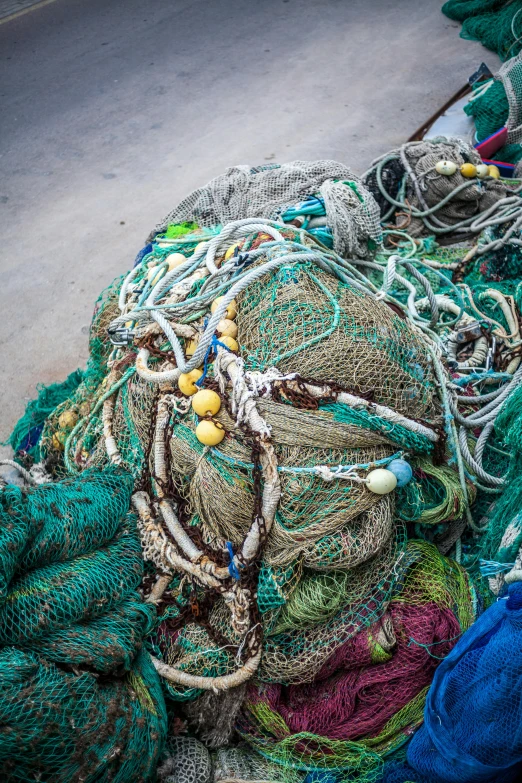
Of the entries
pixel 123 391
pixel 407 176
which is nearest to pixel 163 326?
pixel 123 391

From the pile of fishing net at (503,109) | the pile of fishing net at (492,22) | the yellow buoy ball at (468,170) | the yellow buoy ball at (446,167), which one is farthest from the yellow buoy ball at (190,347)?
the pile of fishing net at (492,22)

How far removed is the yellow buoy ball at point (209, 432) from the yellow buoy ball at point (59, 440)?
938 millimetres

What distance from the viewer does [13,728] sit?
5.70ft

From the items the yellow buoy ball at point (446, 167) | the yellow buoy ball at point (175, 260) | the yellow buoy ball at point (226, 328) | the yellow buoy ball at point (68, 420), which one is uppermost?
the yellow buoy ball at point (175, 260)

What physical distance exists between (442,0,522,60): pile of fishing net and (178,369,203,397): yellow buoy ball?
5191 millimetres

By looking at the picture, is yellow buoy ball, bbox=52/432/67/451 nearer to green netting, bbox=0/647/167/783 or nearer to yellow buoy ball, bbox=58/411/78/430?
yellow buoy ball, bbox=58/411/78/430

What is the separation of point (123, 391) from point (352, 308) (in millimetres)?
896

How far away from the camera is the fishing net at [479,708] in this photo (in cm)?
179

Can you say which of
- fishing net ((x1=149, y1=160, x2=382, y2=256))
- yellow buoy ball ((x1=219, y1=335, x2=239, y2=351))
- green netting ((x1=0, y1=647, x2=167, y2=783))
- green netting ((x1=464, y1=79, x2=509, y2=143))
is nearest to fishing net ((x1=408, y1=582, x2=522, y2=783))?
green netting ((x1=0, y1=647, x2=167, y2=783))

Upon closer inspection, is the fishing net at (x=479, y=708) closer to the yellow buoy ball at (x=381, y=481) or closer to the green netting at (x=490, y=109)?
the yellow buoy ball at (x=381, y=481)

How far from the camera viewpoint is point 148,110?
20.2ft

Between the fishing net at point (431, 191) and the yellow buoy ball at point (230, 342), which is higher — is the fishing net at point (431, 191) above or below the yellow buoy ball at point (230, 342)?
below

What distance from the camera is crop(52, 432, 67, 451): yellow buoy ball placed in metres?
2.89

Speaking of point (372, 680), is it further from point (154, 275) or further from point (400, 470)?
point (154, 275)
